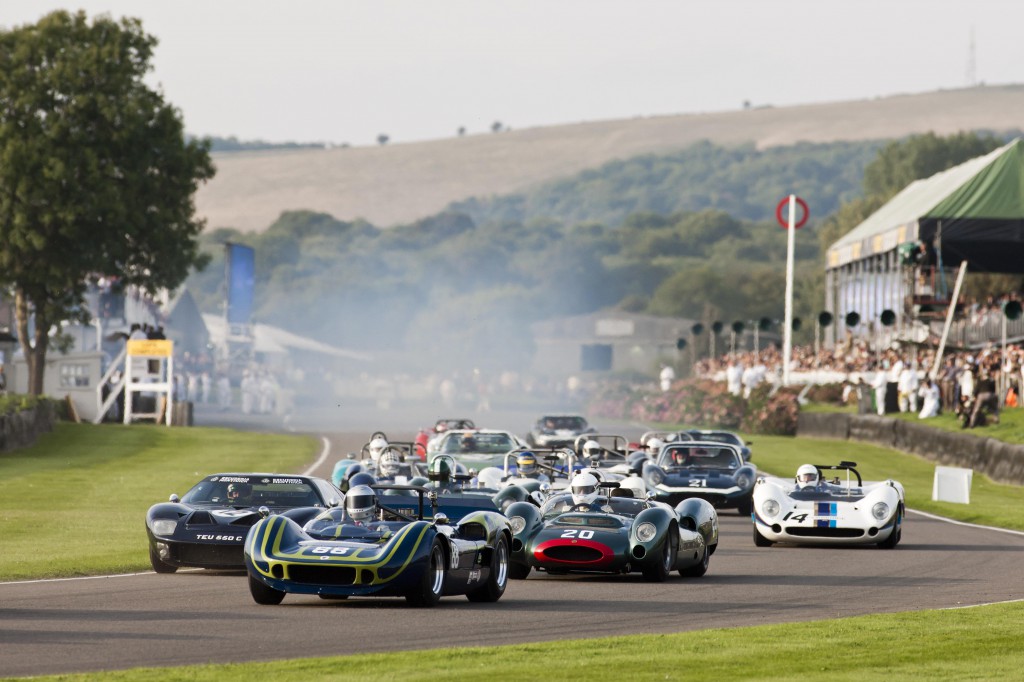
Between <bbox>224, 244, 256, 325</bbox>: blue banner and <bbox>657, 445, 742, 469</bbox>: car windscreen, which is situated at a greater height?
<bbox>224, 244, 256, 325</bbox>: blue banner

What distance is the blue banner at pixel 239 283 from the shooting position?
298ft

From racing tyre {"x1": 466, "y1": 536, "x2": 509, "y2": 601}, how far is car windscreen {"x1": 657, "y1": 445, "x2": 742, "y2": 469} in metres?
13.4

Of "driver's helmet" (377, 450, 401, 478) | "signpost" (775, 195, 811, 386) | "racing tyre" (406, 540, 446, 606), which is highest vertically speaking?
"signpost" (775, 195, 811, 386)

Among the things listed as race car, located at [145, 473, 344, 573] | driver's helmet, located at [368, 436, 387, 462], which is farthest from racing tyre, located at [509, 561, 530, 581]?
driver's helmet, located at [368, 436, 387, 462]

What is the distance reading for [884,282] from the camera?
72375 millimetres

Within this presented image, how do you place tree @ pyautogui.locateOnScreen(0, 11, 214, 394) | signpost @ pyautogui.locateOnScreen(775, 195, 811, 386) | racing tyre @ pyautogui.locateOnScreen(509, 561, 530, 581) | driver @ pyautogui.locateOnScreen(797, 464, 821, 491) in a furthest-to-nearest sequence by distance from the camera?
signpost @ pyautogui.locateOnScreen(775, 195, 811, 386), tree @ pyautogui.locateOnScreen(0, 11, 214, 394), driver @ pyautogui.locateOnScreen(797, 464, 821, 491), racing tyre @ pyautogui.locateOnScreen(509, 561, 530, 581)

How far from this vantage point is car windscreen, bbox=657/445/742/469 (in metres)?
29.5

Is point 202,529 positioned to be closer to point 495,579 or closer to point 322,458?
point 495,579

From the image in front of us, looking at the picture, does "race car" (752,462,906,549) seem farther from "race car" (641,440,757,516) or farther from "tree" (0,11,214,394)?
"tree" (0,11,214,394)

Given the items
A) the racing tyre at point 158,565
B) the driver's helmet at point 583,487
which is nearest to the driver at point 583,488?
the driver's helmet at point 583,487

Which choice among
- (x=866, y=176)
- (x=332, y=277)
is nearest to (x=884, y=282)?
(x=866, y=176)

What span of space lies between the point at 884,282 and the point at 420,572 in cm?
6006

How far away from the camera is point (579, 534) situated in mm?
18094

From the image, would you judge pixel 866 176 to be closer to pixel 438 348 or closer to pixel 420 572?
pixel 438 348
